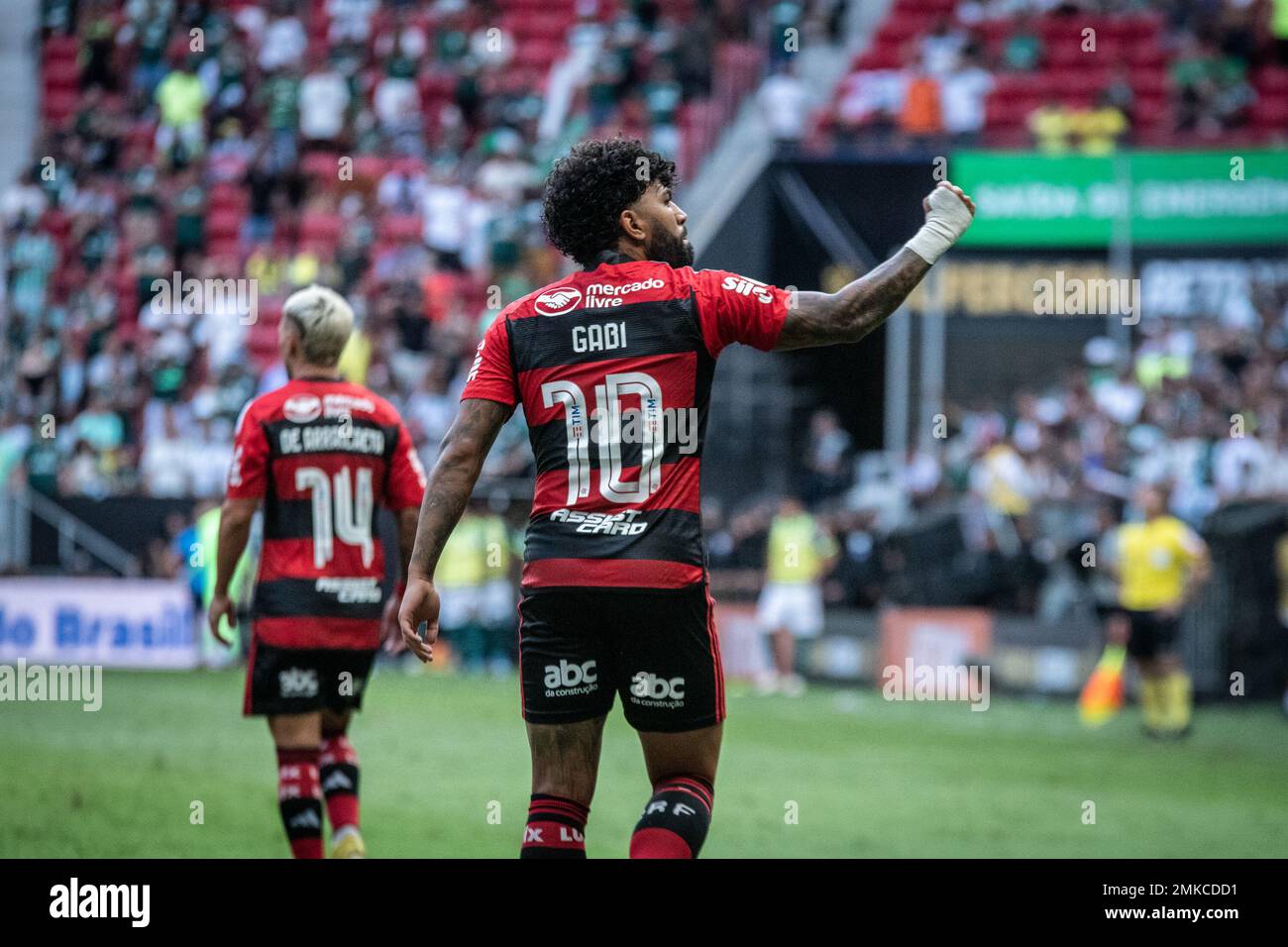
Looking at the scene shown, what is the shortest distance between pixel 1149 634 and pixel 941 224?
1126cm

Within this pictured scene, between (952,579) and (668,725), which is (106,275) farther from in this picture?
(668,725)

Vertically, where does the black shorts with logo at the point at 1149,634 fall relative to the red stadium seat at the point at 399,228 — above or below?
below

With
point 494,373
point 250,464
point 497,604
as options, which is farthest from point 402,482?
point 497,604

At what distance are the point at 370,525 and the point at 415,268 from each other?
15764 millimetres

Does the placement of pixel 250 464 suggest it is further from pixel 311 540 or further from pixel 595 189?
pixel 595 189

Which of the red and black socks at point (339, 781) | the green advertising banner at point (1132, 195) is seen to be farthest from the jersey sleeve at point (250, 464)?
the green advertising banner at point (1132, 195)

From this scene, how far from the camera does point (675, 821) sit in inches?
192

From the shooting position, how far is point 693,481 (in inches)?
202

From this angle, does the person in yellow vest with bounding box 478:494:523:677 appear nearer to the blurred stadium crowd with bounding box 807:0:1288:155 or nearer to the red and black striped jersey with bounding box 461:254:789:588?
the blurred stadium crowd with bounding box 807:0:1288:155

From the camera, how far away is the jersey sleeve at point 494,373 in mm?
5094

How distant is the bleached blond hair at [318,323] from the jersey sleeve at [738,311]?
2.54 m

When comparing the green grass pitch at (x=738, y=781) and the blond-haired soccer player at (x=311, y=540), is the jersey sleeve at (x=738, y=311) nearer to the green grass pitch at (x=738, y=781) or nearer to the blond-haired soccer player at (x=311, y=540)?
the blond-haired soccer player at (x=311, y=540)

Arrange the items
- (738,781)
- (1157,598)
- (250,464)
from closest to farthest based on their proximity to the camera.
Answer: (250,464) → (738,781) → (1157,598)
